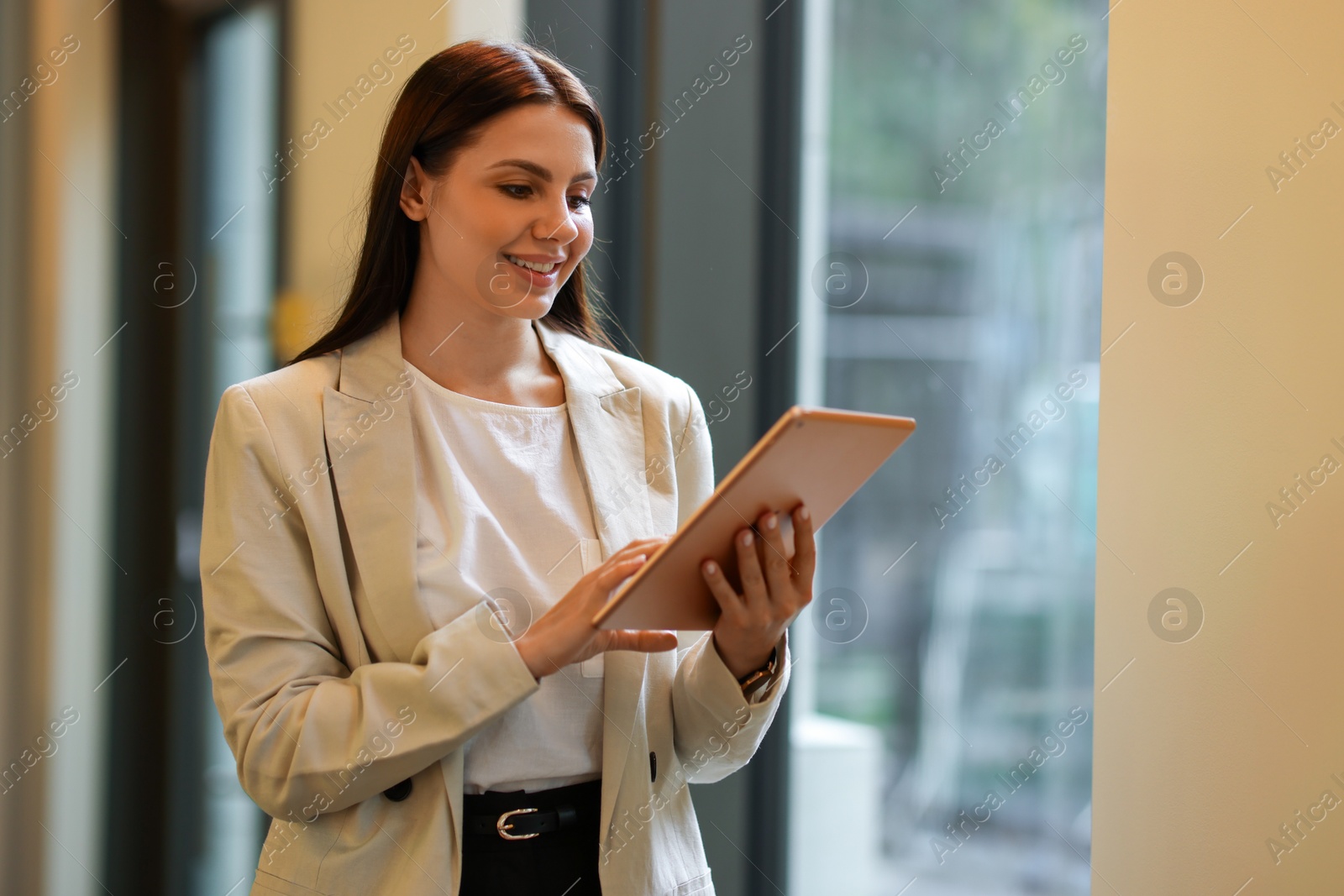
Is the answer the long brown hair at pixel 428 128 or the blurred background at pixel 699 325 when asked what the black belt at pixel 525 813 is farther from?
the blurred background at pixel 699 325

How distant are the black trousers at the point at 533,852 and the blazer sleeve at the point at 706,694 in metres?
0.18

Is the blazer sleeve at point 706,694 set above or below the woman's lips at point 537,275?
below

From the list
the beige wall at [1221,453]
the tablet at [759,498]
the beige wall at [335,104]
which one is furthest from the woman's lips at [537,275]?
the beige wall at [335,104]

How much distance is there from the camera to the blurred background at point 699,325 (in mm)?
2332

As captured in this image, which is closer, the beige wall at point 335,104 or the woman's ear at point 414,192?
the woman's ear at point 414,192

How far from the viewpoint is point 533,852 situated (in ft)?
4.56

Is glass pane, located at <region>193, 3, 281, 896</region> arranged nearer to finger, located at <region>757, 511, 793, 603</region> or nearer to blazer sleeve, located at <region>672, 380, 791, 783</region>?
blazer sleeve, located at <region>672, 380, 791, 783</region>

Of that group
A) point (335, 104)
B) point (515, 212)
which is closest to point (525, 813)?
point (515, 212)

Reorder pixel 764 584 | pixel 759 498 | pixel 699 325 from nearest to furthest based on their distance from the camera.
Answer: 1. pixel 759 498
2. pixel 764 584
3. pixel 699 325

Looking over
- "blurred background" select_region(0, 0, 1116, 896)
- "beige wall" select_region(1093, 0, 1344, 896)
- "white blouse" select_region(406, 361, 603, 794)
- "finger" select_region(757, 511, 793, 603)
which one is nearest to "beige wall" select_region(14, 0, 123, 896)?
"blurred background" select_region(0, 0, 1116, 896)

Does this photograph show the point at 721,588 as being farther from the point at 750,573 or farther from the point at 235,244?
the point at 235,244

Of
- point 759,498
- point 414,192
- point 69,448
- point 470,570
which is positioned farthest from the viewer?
point 69,448

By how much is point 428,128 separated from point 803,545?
0.72m

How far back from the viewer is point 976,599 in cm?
260
